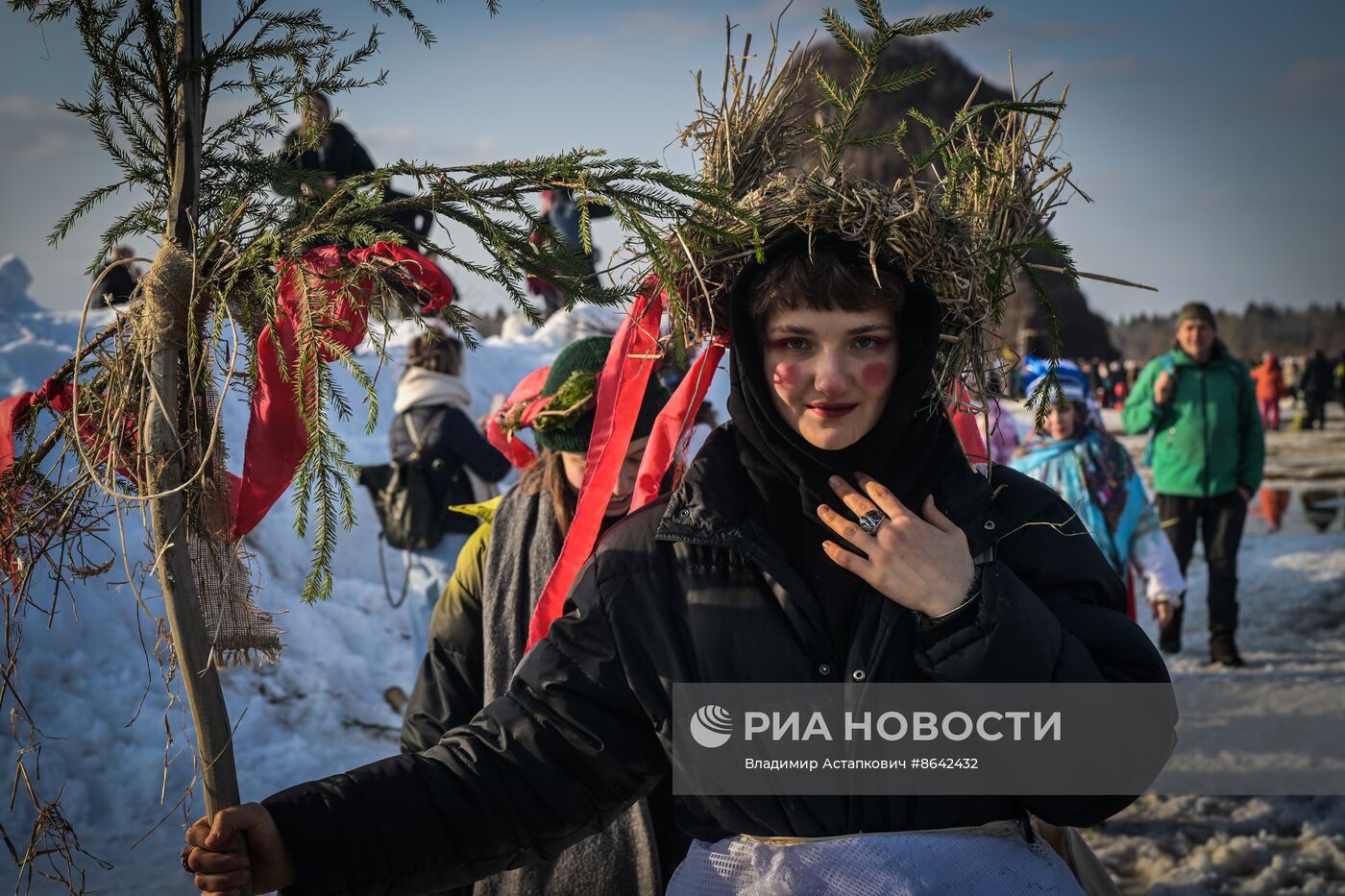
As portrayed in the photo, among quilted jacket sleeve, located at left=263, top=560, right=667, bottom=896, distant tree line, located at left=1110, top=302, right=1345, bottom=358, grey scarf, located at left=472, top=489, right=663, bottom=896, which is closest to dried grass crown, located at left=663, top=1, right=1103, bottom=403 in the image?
quilted jacket sleeve, located at left=263, top=560, right=667, bottom=896

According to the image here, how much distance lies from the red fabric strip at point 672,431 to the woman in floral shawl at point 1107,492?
325 cm

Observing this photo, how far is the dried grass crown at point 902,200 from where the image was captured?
1942 mm

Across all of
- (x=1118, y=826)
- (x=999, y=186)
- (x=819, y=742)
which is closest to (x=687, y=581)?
(x=819, y=742)

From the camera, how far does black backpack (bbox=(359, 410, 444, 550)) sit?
5488 mm

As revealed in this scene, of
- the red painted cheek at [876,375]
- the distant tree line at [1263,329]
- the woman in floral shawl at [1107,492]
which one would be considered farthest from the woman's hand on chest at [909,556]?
the distant tree line at [1263,329]

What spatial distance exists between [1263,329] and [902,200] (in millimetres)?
86148

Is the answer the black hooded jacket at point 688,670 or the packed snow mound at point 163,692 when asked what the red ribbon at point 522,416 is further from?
the black hooded jacket at point 688,670

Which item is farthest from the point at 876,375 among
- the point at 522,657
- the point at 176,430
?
the point at 522,657

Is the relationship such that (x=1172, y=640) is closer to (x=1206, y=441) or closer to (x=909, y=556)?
(x=1206, y=441)

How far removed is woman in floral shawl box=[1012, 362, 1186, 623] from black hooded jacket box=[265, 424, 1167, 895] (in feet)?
11.4

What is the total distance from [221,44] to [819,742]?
159 centimetres

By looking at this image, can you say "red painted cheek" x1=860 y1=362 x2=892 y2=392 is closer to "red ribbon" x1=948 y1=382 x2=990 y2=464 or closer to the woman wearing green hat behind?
"red ribbon" x1=948 y1=382 x2=990 y2=464

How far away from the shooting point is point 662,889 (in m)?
2.54

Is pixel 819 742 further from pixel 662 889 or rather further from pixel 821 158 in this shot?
pixel 821 158
